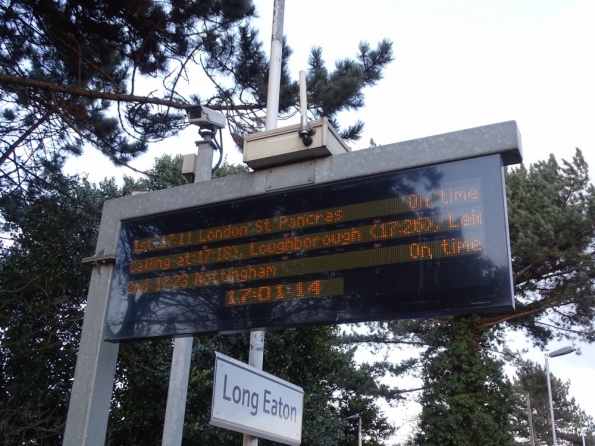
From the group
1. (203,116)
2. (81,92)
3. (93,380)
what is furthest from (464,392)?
(93,380)

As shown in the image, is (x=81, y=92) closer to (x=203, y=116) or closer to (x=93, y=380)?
(x=203, y=116)

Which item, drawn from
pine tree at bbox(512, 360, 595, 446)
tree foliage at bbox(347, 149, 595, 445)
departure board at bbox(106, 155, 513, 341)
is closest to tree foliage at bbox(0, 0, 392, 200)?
departure board at bbox(106, 155, 513, 341)

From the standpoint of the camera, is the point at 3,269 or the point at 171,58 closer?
the point at 171,58

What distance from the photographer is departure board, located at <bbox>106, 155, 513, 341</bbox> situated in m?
3.97

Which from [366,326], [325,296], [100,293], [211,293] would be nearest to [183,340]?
[100,293]

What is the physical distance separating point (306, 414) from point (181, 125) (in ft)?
28.1

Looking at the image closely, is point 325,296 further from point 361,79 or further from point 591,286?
point 591,286

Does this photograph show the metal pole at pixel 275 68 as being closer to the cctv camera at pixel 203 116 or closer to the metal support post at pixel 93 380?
the cctv camera at pixel 203 116

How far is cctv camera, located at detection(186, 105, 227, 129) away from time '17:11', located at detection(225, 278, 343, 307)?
199 centimetres

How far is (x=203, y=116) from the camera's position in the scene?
19.5ft

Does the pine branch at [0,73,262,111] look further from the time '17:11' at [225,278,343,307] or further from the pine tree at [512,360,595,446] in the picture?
the pine tree at [512,360,595,446]

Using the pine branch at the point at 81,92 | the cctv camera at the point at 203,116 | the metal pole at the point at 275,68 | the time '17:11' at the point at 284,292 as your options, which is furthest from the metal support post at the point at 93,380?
the pine branch at the point at 81,92

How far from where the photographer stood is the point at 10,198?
1009cm

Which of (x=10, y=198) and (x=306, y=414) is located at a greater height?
(x=10, y=198)
